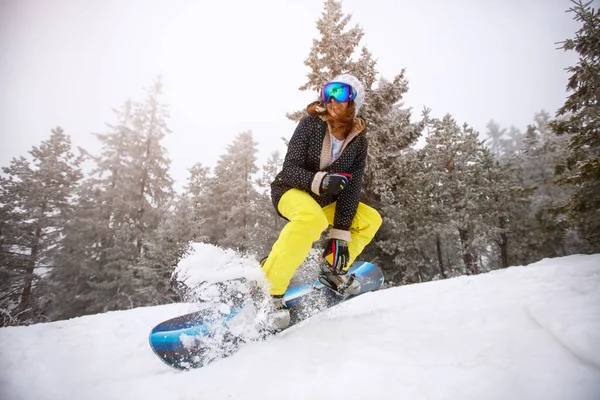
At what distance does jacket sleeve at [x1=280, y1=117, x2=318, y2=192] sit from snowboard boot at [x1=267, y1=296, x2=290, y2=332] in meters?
0.95

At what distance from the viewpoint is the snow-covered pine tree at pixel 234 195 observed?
679 inches

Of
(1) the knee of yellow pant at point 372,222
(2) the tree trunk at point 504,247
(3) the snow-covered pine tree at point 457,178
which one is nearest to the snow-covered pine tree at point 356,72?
(3) the snow-covered pine tree at point 457,178

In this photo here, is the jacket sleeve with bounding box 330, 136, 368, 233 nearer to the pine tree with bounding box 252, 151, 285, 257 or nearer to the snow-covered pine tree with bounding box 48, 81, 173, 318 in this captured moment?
the pine tree with bounding box 252, 151, 285, 257

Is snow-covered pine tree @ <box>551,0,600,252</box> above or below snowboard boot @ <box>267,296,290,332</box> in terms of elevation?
above

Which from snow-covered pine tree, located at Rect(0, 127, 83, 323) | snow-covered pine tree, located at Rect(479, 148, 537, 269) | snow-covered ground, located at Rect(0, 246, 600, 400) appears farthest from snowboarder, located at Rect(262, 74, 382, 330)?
snow-covered pine tree, located at Rect(479, 148, 537, 269)

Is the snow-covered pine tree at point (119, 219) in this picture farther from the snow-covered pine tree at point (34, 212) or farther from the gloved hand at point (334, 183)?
the gloved hand at point (334, 183)

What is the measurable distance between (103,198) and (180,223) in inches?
298

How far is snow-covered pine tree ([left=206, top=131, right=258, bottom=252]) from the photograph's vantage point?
56.6 ft

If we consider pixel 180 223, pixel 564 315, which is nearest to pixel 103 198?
pixel 180 223

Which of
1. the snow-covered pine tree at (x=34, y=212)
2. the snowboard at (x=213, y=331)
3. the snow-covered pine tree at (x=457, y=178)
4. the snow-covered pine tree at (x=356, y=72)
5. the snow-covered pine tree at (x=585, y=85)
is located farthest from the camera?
the snow-covered pine tree at (x=457, y=178)

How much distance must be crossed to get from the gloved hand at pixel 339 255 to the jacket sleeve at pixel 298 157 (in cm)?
→ 62

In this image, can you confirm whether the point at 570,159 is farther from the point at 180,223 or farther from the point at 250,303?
the point at 180,223

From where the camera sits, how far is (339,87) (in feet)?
7.96

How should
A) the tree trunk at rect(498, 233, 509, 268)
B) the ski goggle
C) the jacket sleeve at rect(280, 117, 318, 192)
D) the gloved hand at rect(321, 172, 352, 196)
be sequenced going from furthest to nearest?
1. the tree trunk at rect(498, 233, 509, 268)
2. the ski goggle
3. the jacket sleeve at rect(280, 117, 318, 192)
4. the gloved hand at rect(321, 172, 352, 196)
